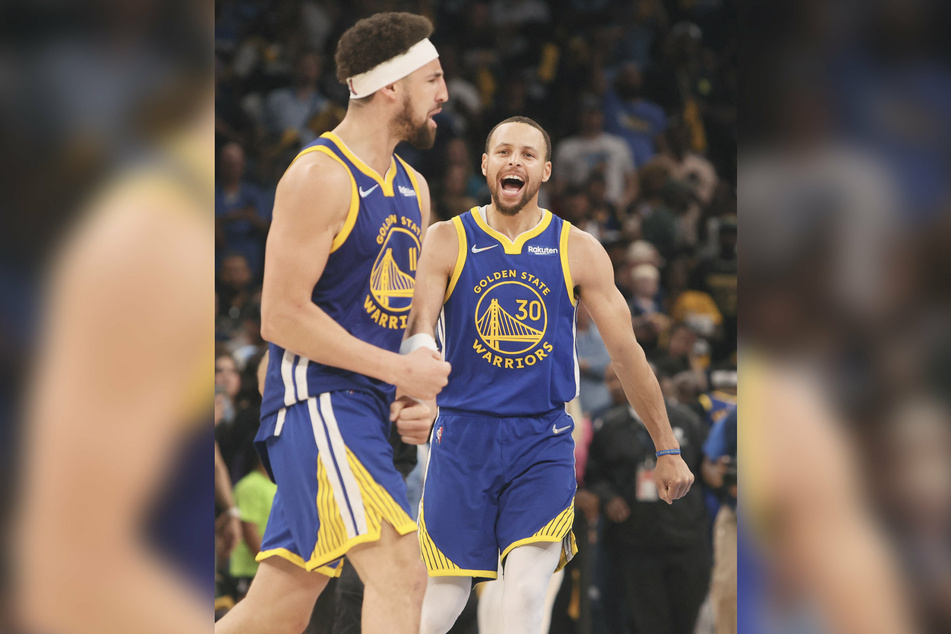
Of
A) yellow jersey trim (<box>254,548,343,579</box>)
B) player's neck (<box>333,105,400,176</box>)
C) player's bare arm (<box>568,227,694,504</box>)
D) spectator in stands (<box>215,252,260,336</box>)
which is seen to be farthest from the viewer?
spectator in stands (<box>215,252,260,336</box>)

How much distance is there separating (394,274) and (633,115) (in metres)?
7.71

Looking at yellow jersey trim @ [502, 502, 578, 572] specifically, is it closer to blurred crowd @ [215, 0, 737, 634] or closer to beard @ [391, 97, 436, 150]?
beard @ [391, 97, 436, 150]

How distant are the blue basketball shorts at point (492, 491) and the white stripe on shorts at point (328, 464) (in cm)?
121

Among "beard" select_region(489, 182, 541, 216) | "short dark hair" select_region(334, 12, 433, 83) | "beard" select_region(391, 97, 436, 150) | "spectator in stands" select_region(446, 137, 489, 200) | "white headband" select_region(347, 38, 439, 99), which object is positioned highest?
"spectator in stands" select_region(446, 137, 489, 200)

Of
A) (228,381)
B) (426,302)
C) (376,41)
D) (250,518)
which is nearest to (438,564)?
(426,302)

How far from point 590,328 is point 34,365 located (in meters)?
6.97

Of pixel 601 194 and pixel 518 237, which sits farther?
pixel 601 194

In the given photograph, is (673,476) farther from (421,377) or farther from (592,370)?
(592,370)

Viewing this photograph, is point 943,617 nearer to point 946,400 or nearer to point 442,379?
point 946,400

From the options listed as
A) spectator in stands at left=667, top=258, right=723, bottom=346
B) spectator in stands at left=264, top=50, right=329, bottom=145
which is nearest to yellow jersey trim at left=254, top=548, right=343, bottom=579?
spectator in stands at left=667, top=258, right=723, bottom=346

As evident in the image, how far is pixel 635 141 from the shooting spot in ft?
34.5

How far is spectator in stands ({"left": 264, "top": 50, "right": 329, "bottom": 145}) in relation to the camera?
9500mm

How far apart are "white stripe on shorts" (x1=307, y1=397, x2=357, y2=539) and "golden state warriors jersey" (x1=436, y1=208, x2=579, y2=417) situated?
124 centimetres

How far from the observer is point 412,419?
3498 millimetres
